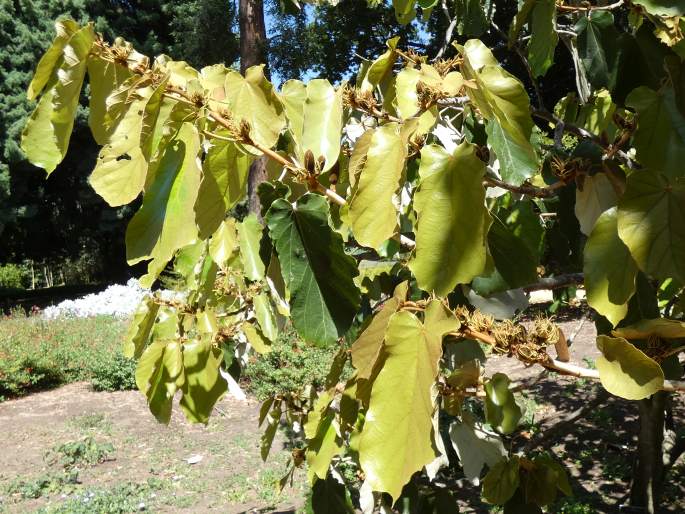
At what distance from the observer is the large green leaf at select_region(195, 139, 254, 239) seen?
683mm

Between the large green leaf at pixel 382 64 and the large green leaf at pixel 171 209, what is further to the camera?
the large green leaf at pixel 382 64

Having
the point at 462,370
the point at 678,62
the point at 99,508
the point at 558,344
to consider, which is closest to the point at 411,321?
the point at 558,344

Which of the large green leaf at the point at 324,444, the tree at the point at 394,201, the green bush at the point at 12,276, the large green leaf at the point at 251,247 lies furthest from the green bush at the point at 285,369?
the green bush at the point at 12,276

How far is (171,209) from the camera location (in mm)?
650

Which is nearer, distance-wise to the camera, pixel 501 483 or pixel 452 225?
pixel 452 225

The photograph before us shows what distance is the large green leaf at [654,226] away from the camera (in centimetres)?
68

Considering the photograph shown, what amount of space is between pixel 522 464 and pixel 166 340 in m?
0.72

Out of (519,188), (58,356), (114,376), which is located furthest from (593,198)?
(58,356)

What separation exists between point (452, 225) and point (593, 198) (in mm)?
376

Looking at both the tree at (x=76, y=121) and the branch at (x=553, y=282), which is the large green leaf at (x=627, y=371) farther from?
the tree at (x=76, y=121)

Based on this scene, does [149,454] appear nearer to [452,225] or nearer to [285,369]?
[285,369]

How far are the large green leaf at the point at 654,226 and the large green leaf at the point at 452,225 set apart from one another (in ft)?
0.62

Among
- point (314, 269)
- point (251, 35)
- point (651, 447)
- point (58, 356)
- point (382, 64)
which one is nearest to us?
point (314, 269)

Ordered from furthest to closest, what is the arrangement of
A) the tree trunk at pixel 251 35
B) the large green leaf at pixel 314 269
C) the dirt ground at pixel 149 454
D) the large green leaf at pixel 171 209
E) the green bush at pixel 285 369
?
the tree trunk at pixel 251 35 < the green bush at pixel 285 369 < the dirt ground at pixel 149 454 < the large green leaf at pixel 314 269 < the large green leaf at pixel 171 209
